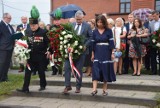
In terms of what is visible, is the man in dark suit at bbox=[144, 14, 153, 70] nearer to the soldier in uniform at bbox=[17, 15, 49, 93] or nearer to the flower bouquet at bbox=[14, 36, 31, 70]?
the soldier in uniform at bbox=[17, 15, 49, 93]

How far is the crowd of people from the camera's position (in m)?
8.49

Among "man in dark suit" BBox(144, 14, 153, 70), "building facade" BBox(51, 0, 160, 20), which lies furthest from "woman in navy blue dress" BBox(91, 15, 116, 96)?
"building facade" BBox(51, 0, 160, 20)

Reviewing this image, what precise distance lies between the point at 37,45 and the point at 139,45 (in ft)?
11.5

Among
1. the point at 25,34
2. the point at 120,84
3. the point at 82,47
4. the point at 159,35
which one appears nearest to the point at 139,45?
the point at 159,35

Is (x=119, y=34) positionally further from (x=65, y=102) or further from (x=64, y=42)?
(x=65, y=102)

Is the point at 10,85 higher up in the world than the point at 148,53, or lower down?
lower down

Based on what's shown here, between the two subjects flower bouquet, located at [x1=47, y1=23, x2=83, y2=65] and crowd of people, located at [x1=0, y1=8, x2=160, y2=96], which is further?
flower bouquet, located at [x1=47, y1=23, x2=83, y2=65]

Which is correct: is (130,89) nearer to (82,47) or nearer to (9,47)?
(82,47)

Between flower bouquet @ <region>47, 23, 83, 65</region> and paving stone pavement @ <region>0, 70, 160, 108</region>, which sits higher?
flower bouquet @ <region>47, 23, 83, 65</region>

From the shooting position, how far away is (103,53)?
848cm

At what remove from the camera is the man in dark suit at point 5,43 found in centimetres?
1129

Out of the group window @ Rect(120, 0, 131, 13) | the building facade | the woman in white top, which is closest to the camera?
the woman in white top

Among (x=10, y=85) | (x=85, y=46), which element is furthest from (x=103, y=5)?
(x=85, y=46)

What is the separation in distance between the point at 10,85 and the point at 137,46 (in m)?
4.07
